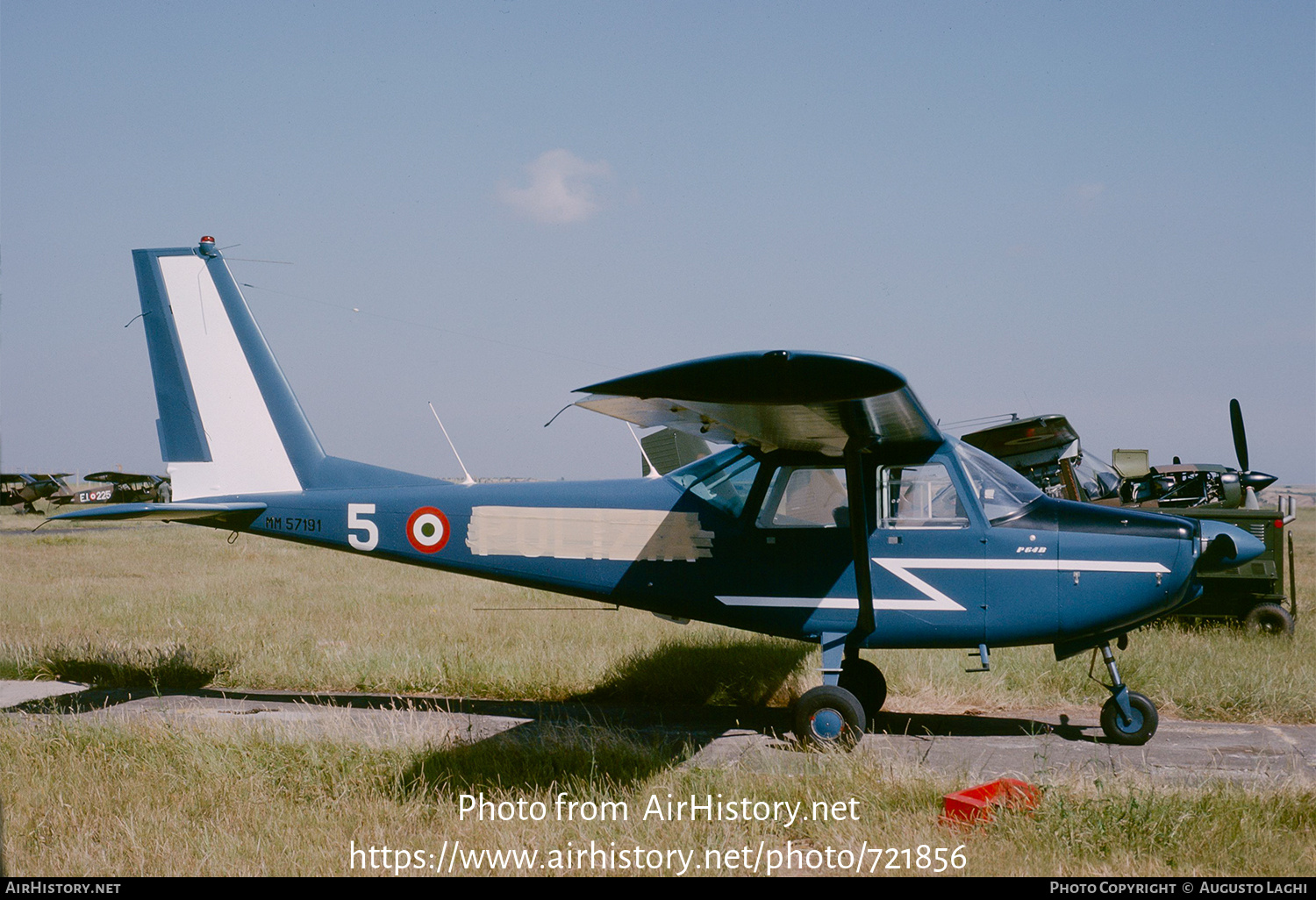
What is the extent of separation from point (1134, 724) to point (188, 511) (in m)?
7.62

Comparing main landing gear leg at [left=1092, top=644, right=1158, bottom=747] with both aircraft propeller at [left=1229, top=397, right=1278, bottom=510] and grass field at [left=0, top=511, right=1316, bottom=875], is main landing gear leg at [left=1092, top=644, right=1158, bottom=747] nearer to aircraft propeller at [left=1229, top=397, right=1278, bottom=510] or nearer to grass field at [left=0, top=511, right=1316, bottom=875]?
grass field at [left=0, top=511, right=1316, bottom=875]

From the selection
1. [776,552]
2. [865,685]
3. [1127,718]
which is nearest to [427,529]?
[776,552]

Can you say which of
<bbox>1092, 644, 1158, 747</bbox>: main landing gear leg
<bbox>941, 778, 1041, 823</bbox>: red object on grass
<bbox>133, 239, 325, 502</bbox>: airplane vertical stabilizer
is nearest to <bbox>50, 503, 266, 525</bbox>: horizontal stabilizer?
<bbox>133, 239, 325, 502</bbox>: airplane vertical stabilizer

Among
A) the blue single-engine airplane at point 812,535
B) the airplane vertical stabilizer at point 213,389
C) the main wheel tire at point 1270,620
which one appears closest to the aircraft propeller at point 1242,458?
the main wheel tire at point 1270,620

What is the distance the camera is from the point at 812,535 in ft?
21.2

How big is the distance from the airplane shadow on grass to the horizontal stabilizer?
1569 millimetres

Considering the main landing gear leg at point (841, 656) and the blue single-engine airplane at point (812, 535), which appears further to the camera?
the blue single-engine airplane at point (812, 535)

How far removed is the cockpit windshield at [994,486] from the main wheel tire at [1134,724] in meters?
1.56

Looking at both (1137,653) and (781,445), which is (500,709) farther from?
(1137,653)

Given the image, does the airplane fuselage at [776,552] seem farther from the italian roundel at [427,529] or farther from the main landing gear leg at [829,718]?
the main landing gear leg at [829,718]

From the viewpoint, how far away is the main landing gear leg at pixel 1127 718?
6113mm

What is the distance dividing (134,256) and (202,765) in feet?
16.4

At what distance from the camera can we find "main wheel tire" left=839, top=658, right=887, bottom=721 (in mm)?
7117

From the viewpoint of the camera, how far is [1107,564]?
6.05m
